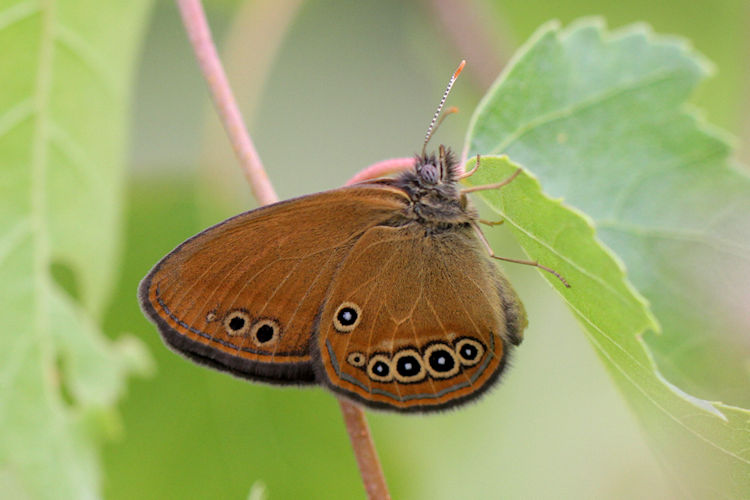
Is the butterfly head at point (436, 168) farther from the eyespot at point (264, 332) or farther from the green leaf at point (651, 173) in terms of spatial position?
the eyespot at point (264, 332)

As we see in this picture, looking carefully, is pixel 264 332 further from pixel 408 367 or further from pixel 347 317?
pixel 408 367

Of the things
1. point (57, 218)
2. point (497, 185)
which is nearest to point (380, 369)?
point (497, 185)

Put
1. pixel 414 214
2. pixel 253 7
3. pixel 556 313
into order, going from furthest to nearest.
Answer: pixel 556 313, pixel 253 7, pixel 414 214

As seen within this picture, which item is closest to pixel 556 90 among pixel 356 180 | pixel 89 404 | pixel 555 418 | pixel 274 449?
pixel 356 180

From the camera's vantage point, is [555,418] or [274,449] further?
[555,418]

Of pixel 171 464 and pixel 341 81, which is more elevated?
pixel 341 81

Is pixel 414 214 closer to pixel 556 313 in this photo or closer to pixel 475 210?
pixel 475 210

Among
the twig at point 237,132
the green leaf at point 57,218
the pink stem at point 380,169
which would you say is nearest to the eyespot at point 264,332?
the twig at point 237,132
